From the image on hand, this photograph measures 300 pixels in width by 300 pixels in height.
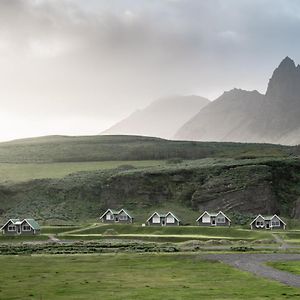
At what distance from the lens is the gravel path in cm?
5156

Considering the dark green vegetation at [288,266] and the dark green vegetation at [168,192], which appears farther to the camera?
the dark green vegetation at [168,192]

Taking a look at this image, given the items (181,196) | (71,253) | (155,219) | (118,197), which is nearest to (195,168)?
(181,196)

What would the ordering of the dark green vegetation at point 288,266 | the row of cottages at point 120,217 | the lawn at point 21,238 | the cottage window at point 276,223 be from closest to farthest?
the dark green vegetation at point 288,266
the lawn at point 21,238
the cottage window at point 276,223
the row of cottages at point 120,217

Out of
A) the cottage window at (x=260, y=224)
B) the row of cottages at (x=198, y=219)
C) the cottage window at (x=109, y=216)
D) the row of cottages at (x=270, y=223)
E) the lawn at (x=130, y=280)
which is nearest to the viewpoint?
the lawn at (x=130, y=280)

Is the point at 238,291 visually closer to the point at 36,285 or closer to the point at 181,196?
the point at 36,285

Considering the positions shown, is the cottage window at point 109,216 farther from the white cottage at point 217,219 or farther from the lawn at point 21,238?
the lawn at point 21,238

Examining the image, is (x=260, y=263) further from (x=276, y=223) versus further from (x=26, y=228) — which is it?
(x=26, y=228)

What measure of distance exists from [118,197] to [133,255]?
3722 inches

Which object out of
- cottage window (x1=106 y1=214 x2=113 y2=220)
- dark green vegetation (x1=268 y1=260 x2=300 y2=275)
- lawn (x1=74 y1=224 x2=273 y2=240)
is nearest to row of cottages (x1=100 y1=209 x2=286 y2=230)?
lawn (x1=74 y1=224 x2=273 y2=240)

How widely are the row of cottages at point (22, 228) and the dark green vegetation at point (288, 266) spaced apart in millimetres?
72419

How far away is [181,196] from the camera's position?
16712cm

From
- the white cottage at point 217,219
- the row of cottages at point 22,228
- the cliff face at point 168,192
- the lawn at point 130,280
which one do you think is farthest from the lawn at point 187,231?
the lawn at point 130,280

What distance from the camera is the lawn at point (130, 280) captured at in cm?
4225

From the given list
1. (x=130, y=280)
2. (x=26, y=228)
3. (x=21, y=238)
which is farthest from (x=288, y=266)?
(x=26, y=228)
